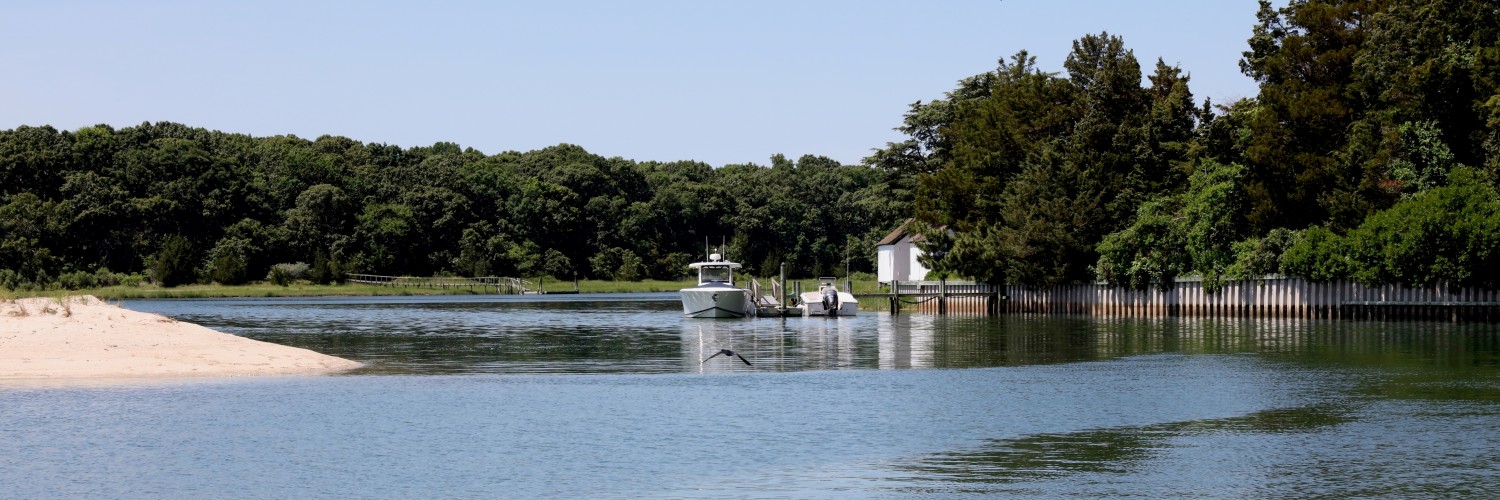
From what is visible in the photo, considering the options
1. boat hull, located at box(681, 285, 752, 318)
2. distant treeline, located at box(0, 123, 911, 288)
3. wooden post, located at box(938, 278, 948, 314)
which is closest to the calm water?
boat hull, located at box(681, 285, 752, 318)

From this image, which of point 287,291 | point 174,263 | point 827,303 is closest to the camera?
point 827,303

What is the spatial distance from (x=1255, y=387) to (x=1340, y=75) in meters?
45.8

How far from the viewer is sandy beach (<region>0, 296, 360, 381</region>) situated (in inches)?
1399

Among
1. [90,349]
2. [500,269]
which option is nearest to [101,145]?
[500,269]

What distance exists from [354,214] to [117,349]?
421 feet

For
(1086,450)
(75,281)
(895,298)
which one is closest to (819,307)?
(895,298)

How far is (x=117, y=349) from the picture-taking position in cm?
3844

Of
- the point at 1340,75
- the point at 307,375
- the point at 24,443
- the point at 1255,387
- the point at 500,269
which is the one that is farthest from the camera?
the point at 500,269

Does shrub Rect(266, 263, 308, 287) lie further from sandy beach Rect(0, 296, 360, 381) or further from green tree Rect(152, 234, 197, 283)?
sandy beach Rect(0, 296, 360, 381)

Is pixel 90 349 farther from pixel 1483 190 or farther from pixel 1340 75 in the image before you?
pixel 1340 75

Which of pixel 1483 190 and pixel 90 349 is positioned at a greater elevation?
pixel 1483 190

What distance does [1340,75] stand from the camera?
7356cm

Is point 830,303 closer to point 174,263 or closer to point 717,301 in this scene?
point 717,301

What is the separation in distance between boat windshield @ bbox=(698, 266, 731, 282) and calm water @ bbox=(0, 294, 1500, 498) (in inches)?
1452
